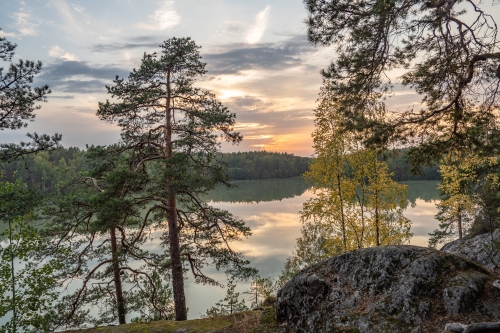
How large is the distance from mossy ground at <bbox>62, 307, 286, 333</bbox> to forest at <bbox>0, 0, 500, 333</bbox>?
120 cm

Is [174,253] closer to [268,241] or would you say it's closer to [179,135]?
[179,135]

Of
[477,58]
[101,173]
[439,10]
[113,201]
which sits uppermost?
[439,10]

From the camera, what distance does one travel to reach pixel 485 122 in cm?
563

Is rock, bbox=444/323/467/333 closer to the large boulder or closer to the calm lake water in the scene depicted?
the large boulder

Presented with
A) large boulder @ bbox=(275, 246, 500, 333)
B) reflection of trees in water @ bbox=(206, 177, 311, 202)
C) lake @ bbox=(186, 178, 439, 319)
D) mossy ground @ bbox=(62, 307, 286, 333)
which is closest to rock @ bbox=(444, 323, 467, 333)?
large boulder @ bbox=(275, 246, 500, 333)

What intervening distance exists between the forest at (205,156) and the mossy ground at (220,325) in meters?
1.20

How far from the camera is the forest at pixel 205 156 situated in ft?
18.7

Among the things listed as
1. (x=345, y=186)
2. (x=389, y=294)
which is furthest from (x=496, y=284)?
(x=345, y=186)

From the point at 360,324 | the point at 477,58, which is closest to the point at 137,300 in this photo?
the point at 360,324

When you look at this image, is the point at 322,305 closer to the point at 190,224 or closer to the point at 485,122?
the point at 485,122

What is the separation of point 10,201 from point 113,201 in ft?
8.01

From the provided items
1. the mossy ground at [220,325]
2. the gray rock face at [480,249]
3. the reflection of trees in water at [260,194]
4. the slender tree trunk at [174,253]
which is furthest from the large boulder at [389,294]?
the reflection of trees in water at [260,194]

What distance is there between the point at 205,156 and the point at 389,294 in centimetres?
645

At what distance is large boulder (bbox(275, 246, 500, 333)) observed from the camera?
483 centimetres
